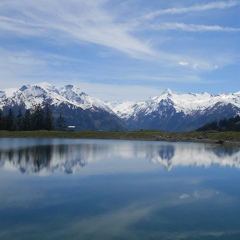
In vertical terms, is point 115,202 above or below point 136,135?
below

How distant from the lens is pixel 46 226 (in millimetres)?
26438

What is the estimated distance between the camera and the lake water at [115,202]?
84.8ft

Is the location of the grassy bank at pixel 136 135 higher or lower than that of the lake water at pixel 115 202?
higher

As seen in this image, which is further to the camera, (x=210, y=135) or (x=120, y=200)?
(x=210, y=135)

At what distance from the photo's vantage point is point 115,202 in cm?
3494

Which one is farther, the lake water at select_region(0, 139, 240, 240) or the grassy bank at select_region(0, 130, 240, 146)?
the grassy bank at select_region(0, 130, 240, 146)

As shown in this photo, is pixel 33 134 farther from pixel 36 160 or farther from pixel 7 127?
pixel 36 160

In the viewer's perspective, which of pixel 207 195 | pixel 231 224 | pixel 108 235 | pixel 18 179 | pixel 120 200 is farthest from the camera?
pixel 18 179

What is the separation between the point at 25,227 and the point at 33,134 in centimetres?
14904

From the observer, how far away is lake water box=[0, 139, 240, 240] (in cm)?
2586

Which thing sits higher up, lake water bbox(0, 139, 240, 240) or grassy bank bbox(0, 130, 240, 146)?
grassy bank bbox(0, 130, 240, 146)

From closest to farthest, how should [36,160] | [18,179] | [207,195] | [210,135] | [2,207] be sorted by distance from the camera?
1. [2,207]
2. [207,195]
3. [18,179]
4. [36,160]
5. [210,135]

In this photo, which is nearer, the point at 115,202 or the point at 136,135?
the point at 115,202

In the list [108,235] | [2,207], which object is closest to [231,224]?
[108,235]
